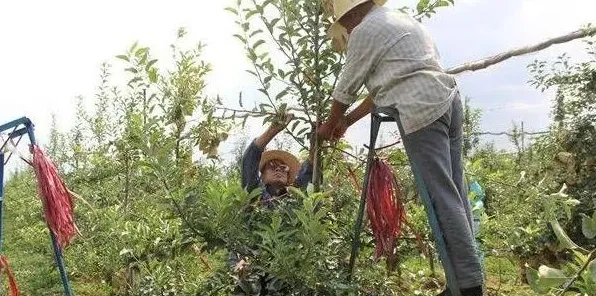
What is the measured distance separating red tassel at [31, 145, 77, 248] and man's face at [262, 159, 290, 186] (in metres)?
1.11

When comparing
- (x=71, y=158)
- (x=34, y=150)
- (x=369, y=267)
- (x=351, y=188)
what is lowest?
(x=369, y=267)

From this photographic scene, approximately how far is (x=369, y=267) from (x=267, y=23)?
111cm

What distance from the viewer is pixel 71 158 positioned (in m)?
8.64

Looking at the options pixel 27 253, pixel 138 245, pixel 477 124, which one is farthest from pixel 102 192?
pixel 477 124

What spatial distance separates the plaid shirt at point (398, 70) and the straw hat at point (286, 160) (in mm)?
1517

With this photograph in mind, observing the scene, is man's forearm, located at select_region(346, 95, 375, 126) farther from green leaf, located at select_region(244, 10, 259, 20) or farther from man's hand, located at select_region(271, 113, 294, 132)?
green leaf, located at select_region(244, 10, 259, 20)

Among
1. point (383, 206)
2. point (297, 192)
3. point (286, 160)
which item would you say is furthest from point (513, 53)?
point (297, 192)

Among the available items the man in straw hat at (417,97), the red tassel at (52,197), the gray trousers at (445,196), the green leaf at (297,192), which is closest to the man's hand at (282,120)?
the man in straw hat at (417,97)

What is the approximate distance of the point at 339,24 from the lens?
2.65m

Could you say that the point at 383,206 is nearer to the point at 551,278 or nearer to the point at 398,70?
the point at 398,70

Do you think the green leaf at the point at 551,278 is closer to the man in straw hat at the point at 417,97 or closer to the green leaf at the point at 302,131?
the man in straw hat at the point at 417,97

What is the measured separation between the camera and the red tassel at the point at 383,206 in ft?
8.24

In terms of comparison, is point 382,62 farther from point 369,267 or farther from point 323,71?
point 369,267

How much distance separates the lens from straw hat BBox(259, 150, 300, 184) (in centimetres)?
398
